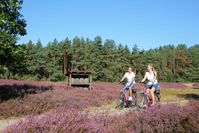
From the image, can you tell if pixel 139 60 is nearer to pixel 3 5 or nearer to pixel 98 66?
pixel 98 66

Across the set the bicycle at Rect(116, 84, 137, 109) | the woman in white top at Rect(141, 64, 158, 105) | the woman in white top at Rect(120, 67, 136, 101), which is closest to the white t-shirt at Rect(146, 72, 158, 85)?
the woman in white top at Rect(141, 64, 158, 105)

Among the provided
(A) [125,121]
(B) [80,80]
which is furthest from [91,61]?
(A) [125,121]

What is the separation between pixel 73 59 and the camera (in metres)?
108

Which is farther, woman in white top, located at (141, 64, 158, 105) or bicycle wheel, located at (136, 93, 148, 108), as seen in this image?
bicycle wheel, located at (136, 93, 148, 108)

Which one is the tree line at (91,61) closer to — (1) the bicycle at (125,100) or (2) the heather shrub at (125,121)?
(1) the bicycle at (125,100)

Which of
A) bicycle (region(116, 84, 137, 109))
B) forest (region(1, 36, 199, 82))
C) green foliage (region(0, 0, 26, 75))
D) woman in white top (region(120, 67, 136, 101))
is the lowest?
bicycle (region(116, 84, 137, 109))

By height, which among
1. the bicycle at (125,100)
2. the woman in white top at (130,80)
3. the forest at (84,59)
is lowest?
the bicycle at (125,100)

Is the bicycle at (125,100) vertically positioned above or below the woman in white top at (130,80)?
below

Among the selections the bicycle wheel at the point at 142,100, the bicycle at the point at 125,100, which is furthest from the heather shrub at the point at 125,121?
the bicycle at the point at 125,100

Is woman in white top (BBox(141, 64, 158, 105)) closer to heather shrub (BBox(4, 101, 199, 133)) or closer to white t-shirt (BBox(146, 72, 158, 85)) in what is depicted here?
white t-shirt (BBox(146, 72, 158, 85))

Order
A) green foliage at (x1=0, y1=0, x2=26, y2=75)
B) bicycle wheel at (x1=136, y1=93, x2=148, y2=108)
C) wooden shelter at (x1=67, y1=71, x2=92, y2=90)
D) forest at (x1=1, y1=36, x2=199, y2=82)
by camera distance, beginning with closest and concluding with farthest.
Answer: green foliage at (x1=0, y1=0, x2=26, y2=75), bicycle wheel at (x1=136, y1=93, x2=148, y2=108), wooden shelter at (x1=67, y1=71, x2=92, y2=90), forest at (x1=1, y1=36, x2=199, y2=82)

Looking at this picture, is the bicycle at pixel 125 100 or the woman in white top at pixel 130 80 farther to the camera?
the bicycle at pixel 125 100

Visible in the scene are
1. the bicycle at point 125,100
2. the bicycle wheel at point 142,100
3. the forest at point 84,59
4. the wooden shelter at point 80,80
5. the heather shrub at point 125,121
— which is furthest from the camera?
the forest at point 84,59

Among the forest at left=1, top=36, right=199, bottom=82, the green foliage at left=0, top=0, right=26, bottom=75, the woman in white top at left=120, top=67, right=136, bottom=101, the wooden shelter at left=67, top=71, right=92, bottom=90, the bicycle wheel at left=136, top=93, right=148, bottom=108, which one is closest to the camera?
the green foliage at left=0, top=0, right=26, bottom=75
